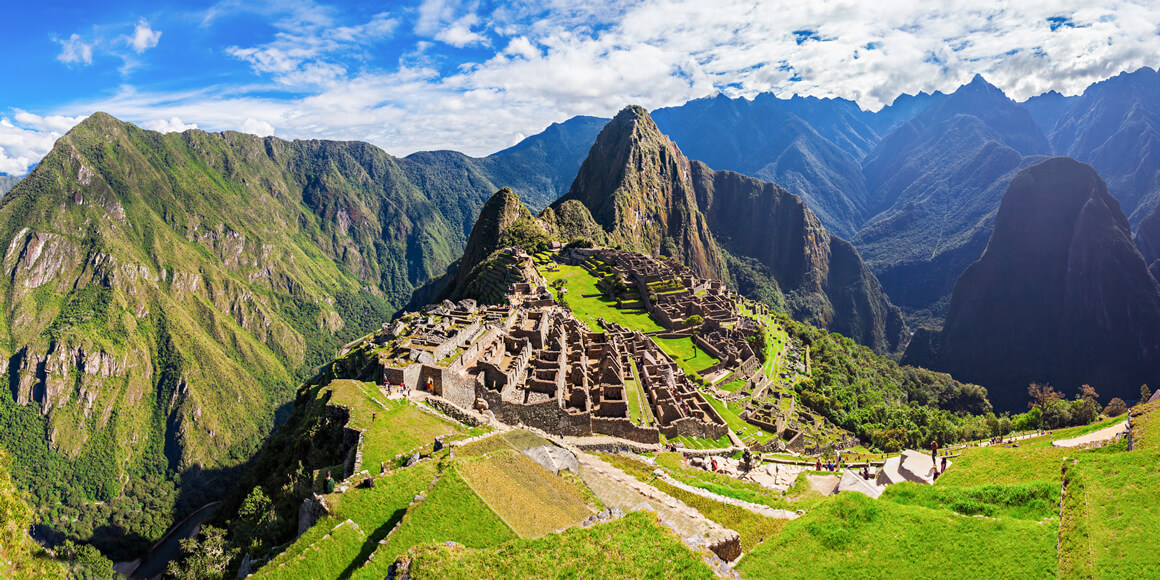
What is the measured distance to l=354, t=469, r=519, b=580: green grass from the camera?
1392cm

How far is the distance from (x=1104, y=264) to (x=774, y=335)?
158751mm

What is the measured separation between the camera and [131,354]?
19962 cm

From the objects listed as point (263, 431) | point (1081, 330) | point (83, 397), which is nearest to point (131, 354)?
point (83, 397)

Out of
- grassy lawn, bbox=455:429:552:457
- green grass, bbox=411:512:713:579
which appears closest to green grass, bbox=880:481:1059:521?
green grass, bbox=411:512:713:579

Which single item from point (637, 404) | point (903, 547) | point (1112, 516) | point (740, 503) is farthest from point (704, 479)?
point (1112, 516)

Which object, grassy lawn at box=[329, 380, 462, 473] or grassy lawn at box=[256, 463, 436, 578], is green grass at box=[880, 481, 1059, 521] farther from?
grassy lawn at box=[329, 380, 462, 473]

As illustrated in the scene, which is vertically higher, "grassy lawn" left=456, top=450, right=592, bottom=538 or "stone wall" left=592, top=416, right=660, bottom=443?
"grassy lawn" left=456, top=450, right=592, bottom=538

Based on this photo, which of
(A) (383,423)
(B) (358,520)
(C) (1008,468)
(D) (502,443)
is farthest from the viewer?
(A) (383,423)

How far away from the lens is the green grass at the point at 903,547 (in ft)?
37.0

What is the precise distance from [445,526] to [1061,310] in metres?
236

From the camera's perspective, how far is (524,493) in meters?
16.5

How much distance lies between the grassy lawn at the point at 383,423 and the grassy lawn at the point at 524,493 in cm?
577

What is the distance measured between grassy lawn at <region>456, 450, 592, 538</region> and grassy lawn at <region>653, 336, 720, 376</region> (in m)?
42.9

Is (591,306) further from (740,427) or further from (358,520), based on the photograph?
(358,520)
